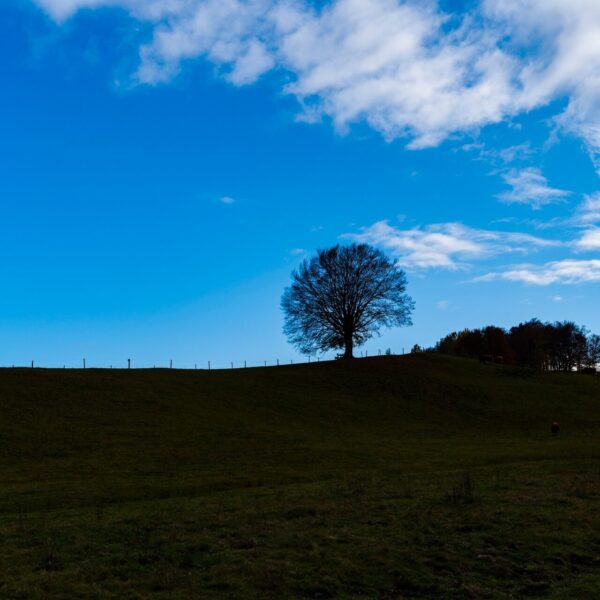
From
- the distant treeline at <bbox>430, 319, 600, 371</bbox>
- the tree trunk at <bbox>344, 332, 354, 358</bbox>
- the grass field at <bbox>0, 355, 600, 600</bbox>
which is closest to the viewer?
the grass field at <bbox>0, 355, 600, 600</bbox>

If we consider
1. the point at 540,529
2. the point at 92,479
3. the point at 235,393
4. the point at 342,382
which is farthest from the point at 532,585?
the point at 342,382

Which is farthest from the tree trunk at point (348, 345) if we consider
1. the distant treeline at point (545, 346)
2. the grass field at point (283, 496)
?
the distant treeline at point (545, 346)

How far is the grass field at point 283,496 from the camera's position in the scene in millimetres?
12180

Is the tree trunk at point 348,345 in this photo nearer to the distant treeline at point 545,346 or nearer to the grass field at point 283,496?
the grass field at point 283,496

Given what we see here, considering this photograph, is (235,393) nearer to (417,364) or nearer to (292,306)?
(292,306)

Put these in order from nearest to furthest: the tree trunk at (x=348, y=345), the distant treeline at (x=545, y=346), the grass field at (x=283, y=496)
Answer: the grass field at (x=283, y=496) < the tree trunk at (x=348, y=345) < the distant treeline at (x=545, y=346)

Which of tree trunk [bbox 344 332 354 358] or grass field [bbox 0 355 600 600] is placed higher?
tree trunk [bbox 344 332 354 358]

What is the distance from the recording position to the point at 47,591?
1088cm

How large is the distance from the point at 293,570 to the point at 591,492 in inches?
592

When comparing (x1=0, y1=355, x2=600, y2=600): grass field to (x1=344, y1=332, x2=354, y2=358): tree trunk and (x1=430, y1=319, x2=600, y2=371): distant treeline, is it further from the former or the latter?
(x1=430, y1=319, x2=600, y2=371): distant treeline

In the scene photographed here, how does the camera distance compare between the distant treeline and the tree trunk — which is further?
the distant treeline

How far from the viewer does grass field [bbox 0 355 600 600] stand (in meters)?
12.2

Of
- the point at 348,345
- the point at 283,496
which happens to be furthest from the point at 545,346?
the point at 283,496

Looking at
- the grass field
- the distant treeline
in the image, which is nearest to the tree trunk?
the grass field
